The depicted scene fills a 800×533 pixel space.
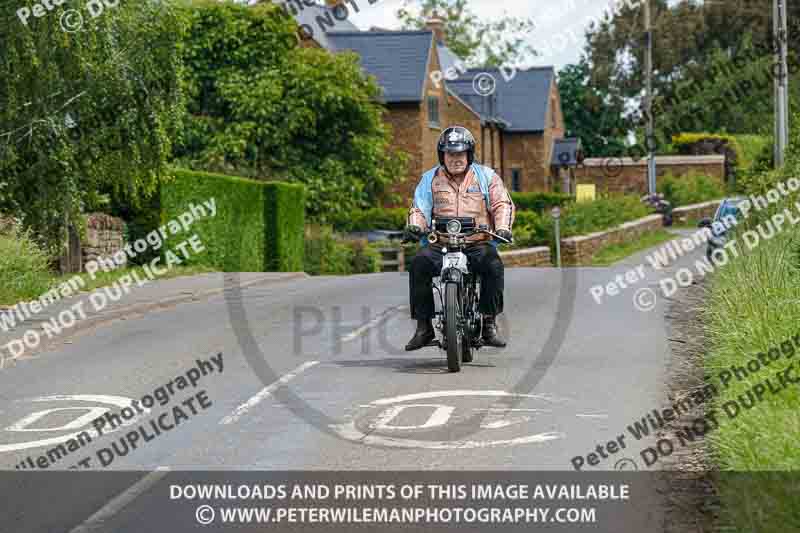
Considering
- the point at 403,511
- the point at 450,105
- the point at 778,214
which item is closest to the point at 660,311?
the point at 778,214

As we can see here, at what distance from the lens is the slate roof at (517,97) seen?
6531 centimetres

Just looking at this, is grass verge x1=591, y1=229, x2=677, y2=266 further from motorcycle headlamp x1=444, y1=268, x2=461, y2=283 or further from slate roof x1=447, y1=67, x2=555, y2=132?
motorcycle headlamp x1=444, y1=268, x2=461, y2=283

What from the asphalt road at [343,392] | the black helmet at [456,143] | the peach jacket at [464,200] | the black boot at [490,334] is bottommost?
the asphalt road at [343,392]

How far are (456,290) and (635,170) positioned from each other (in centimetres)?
5770

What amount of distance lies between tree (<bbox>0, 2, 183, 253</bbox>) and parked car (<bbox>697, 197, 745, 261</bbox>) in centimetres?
1087

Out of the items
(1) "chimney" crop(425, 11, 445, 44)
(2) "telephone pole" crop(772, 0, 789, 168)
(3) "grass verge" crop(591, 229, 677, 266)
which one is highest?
(1) "chimney" crop(425, 11, 445, 44)

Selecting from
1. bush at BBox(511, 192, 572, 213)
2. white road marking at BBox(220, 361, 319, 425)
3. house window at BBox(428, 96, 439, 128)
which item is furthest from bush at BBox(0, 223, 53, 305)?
bush at BBox(511, 192, 572, 213)

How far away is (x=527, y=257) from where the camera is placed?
37.6m

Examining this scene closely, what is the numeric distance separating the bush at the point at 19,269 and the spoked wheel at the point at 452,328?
918 cm

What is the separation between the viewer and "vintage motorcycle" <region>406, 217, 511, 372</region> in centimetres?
1097

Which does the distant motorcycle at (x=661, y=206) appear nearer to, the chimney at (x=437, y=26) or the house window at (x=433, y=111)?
the house window at (x=433, y=111)

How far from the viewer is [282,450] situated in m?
8.12

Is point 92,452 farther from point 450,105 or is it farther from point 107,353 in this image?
point 450,105

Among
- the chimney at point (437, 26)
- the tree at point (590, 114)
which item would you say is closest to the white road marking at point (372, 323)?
the chimney at point (437, 26)
